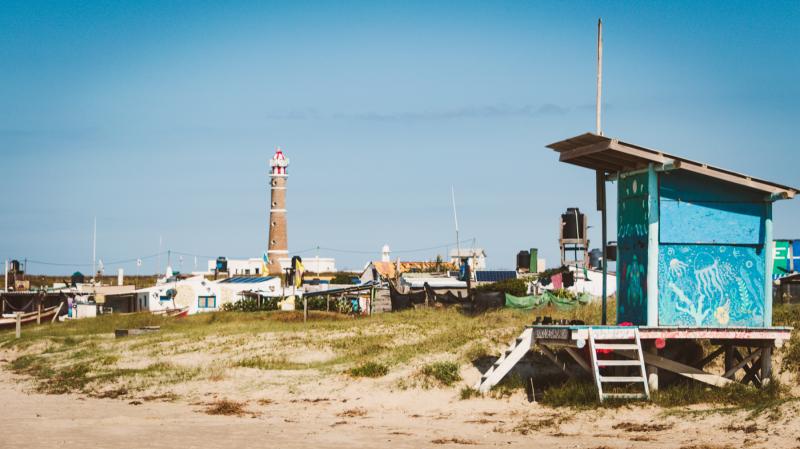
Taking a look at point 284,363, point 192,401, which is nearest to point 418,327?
point 284,363

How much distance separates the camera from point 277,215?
106125mm

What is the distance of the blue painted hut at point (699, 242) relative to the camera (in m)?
17.9

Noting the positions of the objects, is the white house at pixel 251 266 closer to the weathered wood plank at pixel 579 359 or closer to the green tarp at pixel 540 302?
the green tarp at pixel 540 302

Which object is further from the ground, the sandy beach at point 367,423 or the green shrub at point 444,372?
the green shrub at point 444,372

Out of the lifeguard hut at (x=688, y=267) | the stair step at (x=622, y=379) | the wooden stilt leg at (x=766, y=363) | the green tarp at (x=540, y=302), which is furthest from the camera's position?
the green tarp at (x=540, y=302)

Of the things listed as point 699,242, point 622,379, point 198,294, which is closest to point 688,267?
point 699,242

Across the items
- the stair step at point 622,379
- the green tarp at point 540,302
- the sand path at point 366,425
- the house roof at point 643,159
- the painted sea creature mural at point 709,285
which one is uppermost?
the house roof at point 643,159

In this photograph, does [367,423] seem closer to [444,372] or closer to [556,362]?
[444,372]

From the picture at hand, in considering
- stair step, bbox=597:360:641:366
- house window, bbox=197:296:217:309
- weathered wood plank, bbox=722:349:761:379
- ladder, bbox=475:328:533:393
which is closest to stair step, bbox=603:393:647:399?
stair step, bbox=597:360:641:366

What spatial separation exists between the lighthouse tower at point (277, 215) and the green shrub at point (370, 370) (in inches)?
3339

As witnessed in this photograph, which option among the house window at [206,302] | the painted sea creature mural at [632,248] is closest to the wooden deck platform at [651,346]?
the painted sea creature mural at [632,248]

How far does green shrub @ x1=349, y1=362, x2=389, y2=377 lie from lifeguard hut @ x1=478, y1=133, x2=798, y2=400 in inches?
136

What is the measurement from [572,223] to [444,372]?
2401 cm

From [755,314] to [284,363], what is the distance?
1156 centimetres
